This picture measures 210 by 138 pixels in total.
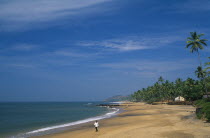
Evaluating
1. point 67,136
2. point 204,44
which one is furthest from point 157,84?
point 67,136

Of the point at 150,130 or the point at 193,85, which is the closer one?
the point at 150,130

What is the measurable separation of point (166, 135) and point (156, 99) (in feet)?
422

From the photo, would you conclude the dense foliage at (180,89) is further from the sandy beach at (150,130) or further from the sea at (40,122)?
the sandy beach at (150,130)

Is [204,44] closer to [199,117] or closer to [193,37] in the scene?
[193,37]

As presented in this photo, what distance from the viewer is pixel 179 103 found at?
277ft

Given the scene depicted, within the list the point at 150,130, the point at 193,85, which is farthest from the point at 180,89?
the point at 150,130

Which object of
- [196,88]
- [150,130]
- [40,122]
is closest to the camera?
[150,130]

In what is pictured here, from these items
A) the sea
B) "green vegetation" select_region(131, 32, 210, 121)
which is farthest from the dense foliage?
the sea

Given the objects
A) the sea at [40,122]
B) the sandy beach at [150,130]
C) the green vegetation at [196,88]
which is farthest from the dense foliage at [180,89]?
the sandy beach at [150,130]

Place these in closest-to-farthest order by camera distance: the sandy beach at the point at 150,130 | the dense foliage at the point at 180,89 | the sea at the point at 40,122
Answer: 1. the sandy beach at the point at 150,130
2. the sea at the point at 40,122
3. the dense foliage at the point at 180,89

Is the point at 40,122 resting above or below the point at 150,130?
below

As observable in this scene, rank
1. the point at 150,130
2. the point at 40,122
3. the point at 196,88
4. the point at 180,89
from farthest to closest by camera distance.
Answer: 1. the point at 180,89
2. the point at 196,88
3. the point at 40,122
4. the point at 150,130

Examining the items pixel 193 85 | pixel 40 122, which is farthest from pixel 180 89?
pixel 40 122

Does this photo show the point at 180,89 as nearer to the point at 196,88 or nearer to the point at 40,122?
the point at 196,88
